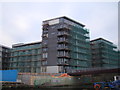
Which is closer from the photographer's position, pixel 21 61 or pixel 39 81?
pixel 39 81

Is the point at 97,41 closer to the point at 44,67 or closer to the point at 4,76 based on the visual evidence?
the point at 44,67

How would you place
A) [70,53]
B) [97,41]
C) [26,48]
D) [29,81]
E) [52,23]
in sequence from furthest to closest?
1. [97,41]
2. [26,48]
3. [52,23]
4. [70,53]
5. [29,81]

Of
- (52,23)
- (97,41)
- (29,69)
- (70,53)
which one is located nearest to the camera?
(70,53)

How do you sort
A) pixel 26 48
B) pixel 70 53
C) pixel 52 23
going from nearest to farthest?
pixel 70 53 → pixel 52 23 → pixel 26 48

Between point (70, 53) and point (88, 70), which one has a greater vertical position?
point (70, 53)

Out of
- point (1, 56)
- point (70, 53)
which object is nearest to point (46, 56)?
point (70, 53)

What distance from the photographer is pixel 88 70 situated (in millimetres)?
55875

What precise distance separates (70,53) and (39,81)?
25.2 meters

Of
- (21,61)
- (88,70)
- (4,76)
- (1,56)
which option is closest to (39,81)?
(4,76)

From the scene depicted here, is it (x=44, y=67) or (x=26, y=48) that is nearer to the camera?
(x=44, y=67)

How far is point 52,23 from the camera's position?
260ft

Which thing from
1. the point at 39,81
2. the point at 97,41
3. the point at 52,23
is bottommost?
the point at 39,81

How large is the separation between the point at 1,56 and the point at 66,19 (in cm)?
4775

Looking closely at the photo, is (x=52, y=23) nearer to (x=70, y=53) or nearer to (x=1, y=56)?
(x=70, y=53)
